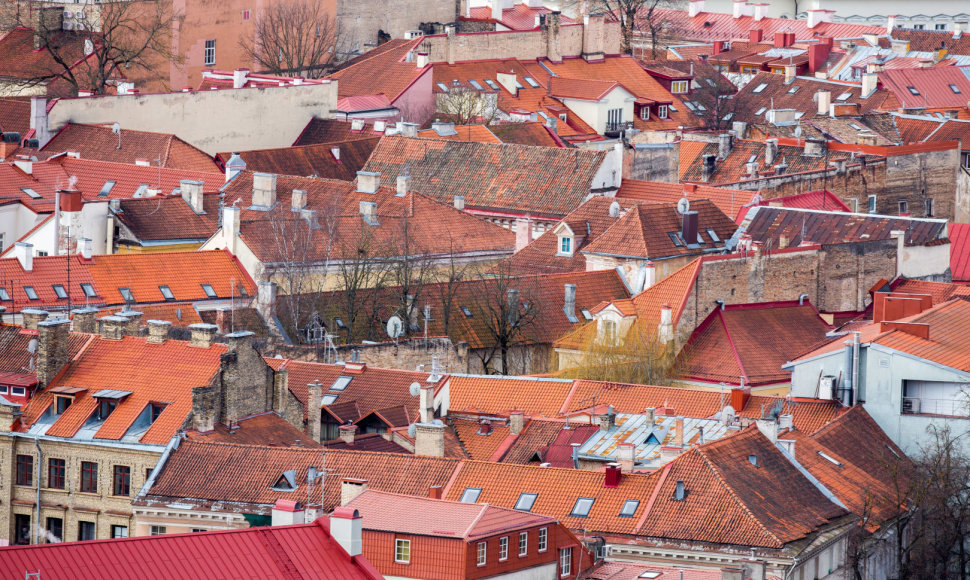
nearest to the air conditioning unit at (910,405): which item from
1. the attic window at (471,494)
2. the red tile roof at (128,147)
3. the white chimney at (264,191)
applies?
the attic window at (471,494)

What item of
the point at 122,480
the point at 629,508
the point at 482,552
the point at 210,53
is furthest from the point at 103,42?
the point at 482,552

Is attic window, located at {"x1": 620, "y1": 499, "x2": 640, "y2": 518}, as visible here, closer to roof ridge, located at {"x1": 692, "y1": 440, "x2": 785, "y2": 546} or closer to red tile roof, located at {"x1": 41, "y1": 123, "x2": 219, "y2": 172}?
roof ridge, located at {"x1": 692, "y1": 440, "x2": 785, "y2": 546}

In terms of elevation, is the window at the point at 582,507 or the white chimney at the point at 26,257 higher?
the white chimney at the point at 26,257

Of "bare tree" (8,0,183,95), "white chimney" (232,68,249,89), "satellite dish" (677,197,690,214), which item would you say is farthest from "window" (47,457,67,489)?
"bare tree" (8,0,183,95)

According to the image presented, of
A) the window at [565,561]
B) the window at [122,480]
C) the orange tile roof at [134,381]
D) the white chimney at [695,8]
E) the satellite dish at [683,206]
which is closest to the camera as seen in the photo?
the window at [565,561]

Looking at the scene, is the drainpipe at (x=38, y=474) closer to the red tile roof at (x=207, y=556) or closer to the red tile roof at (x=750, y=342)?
the red tile roof at (x=207, y=556)

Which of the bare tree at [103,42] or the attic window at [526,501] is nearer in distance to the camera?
the attic window at [526,501]
